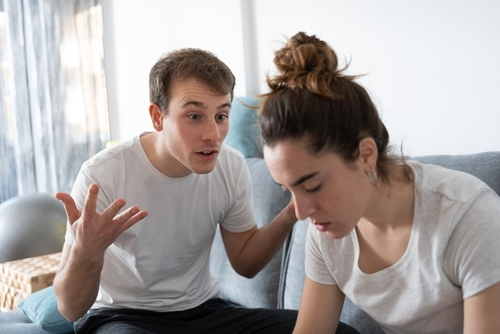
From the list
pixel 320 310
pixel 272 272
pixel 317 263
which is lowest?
pixel 272 272

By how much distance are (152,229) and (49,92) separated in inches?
106

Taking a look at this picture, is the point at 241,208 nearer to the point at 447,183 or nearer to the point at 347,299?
the point at 347,299

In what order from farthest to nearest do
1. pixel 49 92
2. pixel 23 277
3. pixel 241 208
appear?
1. pixel 49 92
2. pixel 23 277
3. pixel 241 208

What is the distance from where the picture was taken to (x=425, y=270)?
1193 mm

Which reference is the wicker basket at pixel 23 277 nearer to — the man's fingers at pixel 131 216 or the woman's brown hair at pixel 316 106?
the man's fingers at pixel 131 216

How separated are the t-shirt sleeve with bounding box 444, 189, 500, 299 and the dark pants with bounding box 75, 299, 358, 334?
2.29 ft

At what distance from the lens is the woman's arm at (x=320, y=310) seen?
141 centimetres

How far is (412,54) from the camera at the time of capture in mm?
2209

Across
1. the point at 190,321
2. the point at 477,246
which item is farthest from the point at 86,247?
the point at 477,246

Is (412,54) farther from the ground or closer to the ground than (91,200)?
farther from the ground

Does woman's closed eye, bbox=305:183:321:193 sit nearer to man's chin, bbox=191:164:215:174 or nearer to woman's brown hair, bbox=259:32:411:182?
woman's brown hair, bbox=259:32:411:182

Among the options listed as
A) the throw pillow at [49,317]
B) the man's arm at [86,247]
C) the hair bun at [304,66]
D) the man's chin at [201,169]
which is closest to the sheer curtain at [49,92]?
the throw pillow at [49,317]

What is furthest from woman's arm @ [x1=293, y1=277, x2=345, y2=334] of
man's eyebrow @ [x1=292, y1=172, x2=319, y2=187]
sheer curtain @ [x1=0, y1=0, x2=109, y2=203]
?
sheer curtain @ [x1=0, y1=0, x2=109, y2=203]

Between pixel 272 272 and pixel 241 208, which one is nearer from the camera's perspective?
pixel 241 208
